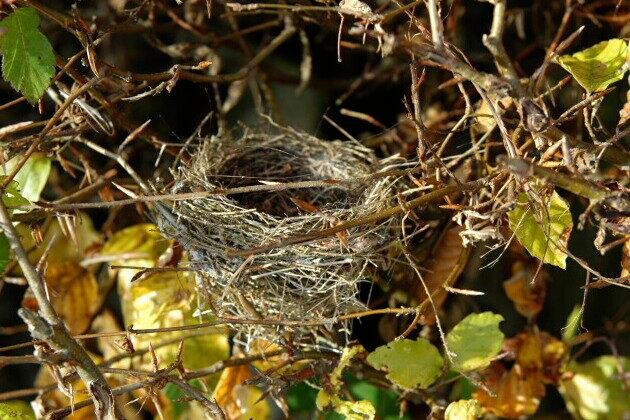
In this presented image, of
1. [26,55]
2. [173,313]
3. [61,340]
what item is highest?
[26,55]

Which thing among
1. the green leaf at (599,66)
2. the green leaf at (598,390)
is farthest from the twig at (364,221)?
the green leaf at (598,390)

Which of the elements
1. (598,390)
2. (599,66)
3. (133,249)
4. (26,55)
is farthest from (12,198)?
(598,390)

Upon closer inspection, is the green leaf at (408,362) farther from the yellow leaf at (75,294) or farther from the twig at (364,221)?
the yellow leaf at (75,294)

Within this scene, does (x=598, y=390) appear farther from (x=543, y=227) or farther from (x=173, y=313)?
(x=173, y=313)

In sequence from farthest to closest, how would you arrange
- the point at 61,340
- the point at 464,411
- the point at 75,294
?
the point at 75,294, the point at 464,411, the point at 61,340

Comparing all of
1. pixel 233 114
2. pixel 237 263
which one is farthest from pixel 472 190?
pixel 233 114

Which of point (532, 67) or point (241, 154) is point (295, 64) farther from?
point (532, 67)
